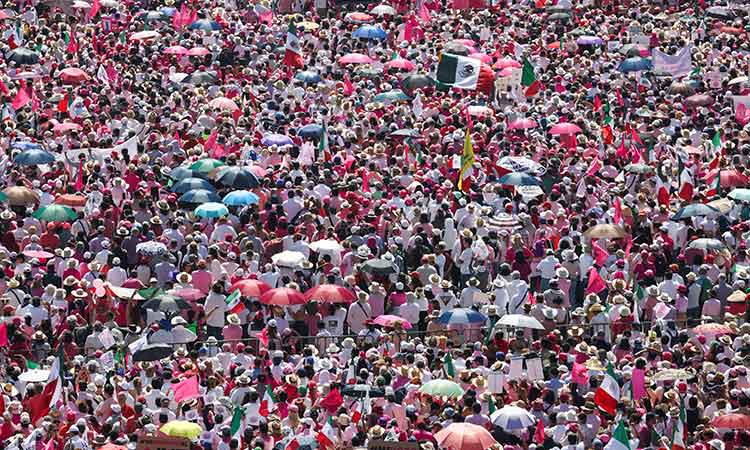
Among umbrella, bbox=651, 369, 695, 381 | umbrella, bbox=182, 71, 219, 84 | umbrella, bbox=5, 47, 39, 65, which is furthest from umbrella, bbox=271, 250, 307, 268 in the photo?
umbrella, bbox=5, 47, 39, 65

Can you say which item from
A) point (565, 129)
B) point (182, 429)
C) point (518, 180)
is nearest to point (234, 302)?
point (182, 429)

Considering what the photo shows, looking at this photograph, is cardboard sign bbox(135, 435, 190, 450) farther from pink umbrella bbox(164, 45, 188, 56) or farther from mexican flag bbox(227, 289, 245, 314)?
pink umbrella bbox(164, 45, 188, 56)

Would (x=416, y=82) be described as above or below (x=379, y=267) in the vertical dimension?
below

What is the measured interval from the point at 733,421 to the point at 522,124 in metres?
14.0

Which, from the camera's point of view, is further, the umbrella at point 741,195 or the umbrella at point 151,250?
the umbrella at point 741,195

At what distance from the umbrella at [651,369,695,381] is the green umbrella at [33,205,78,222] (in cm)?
956

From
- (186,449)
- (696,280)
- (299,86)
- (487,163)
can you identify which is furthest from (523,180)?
(186,449)

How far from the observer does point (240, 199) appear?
37.8 m

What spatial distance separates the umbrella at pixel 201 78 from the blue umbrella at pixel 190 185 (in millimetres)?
7772

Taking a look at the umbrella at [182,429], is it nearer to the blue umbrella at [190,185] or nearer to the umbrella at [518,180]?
the blue umbrella at [190,185]

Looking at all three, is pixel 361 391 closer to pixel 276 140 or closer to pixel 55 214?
pixel 55 214

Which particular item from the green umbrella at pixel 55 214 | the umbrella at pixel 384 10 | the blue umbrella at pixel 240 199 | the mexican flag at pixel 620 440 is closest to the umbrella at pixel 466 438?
the mexican flag at pixel 620 440

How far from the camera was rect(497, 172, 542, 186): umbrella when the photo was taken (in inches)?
1524

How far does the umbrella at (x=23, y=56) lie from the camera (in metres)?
47.0
